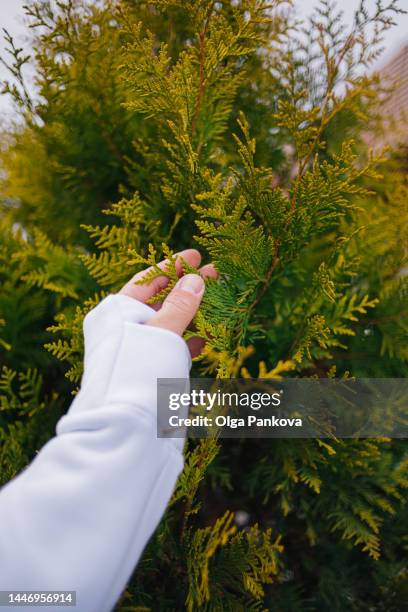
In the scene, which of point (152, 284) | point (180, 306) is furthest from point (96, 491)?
point (152, 284)

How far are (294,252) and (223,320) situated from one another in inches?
15.6

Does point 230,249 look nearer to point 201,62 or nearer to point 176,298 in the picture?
point 176,298

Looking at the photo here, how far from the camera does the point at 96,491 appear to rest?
891mm

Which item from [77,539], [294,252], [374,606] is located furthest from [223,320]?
[374,606]

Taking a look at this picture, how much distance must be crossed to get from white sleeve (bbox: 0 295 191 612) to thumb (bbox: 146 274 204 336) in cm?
14

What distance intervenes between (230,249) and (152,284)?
0.31 metres

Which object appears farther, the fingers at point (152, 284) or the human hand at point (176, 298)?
the fingers at point (152, 284)

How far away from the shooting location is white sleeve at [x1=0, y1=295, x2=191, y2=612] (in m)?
0.85

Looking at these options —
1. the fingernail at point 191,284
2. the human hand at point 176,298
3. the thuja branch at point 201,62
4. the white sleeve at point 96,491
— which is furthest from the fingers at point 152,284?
the thuja branch at point 201,62

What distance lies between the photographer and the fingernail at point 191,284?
1.27 m

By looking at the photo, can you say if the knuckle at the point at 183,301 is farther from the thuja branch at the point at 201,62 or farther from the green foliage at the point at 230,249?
the thuja branch at the point at 201,62

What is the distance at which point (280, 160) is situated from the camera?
7.68 ft

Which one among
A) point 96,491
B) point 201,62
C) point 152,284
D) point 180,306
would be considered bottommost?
point 96,491

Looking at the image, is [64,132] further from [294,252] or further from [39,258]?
[294,252]
